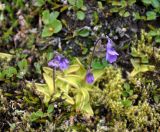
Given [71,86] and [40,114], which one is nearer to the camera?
[40,114]

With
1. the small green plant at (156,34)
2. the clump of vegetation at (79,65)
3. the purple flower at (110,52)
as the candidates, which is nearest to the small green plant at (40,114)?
the clump of vegetation at (79,65)

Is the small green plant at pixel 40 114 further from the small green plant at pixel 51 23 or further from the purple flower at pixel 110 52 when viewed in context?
the small green plant at pixel 51 23

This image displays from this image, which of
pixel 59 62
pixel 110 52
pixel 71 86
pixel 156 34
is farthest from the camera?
pixel 156 34

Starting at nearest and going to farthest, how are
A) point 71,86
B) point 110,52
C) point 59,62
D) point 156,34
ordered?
point 110,52, point 59,62, point 71,86, point 156,34

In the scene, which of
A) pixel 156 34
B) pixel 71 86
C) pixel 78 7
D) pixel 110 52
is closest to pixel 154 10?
pixel 156 34

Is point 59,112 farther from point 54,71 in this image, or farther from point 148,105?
point 148,105

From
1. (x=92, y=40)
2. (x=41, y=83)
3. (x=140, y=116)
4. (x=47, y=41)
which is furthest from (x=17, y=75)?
(x=140, y=116)

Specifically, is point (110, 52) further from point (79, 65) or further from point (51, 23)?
point (51, 23)

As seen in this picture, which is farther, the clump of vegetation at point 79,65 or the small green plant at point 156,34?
the small green plant at point 156,34
